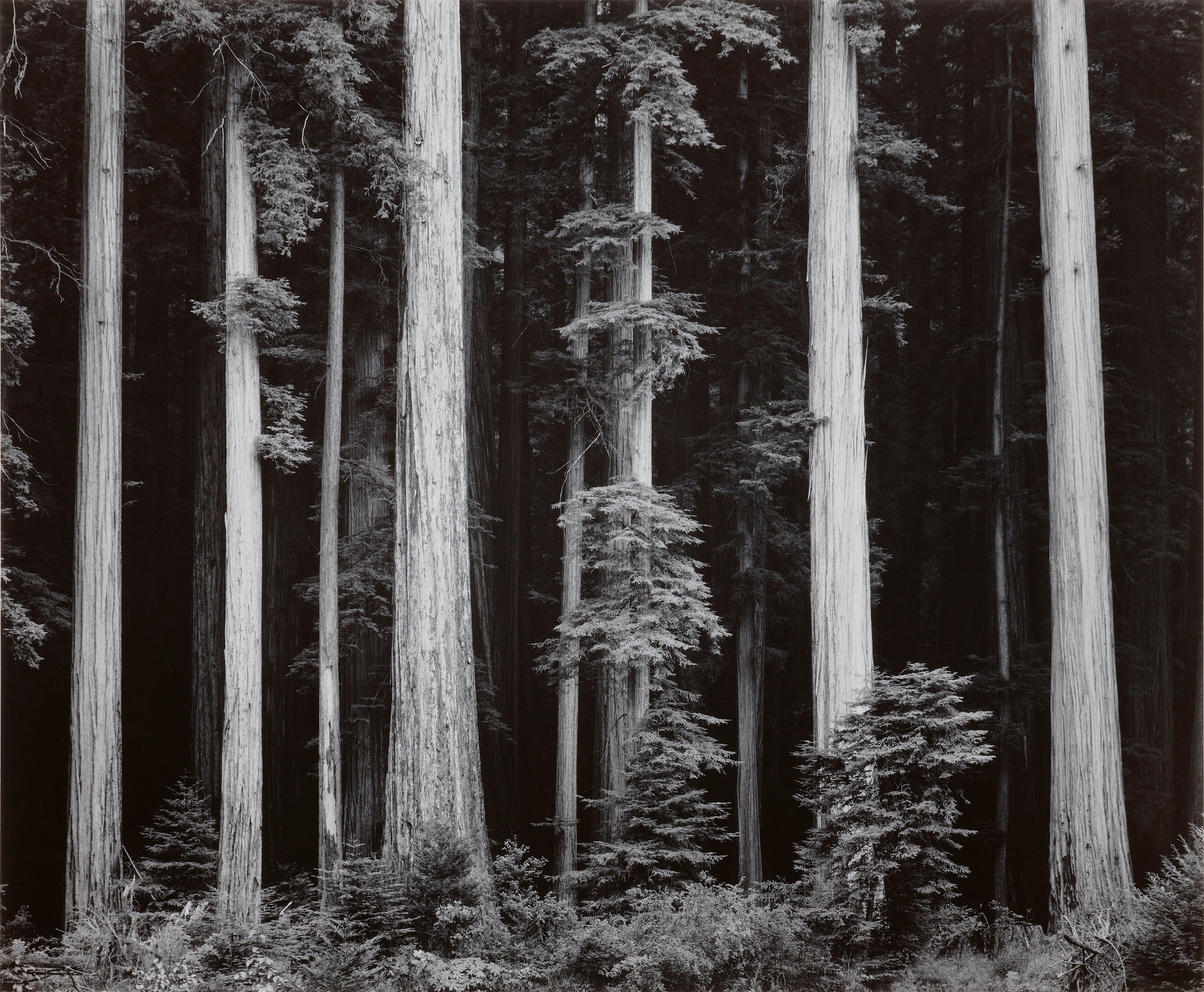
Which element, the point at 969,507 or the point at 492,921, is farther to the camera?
the point at 969,507

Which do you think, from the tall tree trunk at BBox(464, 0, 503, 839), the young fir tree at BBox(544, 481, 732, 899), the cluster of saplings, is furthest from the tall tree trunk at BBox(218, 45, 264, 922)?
the tall tree trunk at BBox(464, 0, 503, 839)

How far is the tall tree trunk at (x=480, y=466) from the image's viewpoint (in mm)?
15000

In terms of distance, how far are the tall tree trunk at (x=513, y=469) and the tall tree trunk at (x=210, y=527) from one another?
4944mm

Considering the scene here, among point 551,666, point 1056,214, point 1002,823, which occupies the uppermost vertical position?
point 1056,214

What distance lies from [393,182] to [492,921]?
727cm

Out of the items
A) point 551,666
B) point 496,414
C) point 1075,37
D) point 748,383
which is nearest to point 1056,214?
point 1075,37

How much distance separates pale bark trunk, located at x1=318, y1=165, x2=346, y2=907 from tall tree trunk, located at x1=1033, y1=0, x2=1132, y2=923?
302 inches

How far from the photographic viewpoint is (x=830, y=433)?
994cm

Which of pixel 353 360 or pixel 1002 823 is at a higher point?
pixel 353 360

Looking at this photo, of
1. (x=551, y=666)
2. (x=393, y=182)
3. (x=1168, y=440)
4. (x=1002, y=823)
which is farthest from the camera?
(x=1168, y=440)

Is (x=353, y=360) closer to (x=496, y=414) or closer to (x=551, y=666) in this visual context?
(x=551, y=666)

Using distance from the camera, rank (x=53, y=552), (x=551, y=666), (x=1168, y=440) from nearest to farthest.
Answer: (x=551, y=666)
(x=53, y=552)
(x=1168, y=440)

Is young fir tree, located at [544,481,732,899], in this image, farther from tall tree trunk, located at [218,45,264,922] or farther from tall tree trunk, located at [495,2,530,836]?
tall tree trunk, located at [495,2,530,836]

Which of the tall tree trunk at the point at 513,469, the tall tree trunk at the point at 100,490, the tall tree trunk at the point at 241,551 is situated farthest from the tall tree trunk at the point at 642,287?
the tall tree trunk at the point at 100,490
